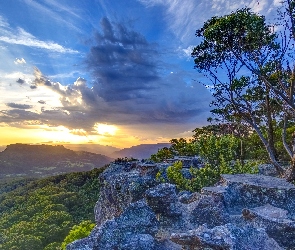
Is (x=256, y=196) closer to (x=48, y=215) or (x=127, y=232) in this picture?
(x=127, y=232)

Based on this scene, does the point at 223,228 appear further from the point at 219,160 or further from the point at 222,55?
the point at 222,55

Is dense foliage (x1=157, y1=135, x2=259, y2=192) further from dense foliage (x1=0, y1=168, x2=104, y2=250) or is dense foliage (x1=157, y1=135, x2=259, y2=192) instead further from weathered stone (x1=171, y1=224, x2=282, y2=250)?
dense foliage (x1=0, y1=168, x2=104, y2=250)

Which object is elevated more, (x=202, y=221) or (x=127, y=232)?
(x=202, y=221)

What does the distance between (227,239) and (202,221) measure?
2.61m

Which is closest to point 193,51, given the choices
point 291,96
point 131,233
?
point 291,96

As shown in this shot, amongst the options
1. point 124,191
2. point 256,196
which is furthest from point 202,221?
point 124,191

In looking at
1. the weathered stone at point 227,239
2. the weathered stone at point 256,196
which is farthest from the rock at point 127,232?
the weathered stone at point 256,196

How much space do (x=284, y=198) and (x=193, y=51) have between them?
45.2 ft

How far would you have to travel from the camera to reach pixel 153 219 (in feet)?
23.7

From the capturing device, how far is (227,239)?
5.04 meters

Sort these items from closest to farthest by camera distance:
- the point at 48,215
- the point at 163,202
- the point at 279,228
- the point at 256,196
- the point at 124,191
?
the point at 279,228 < the point at 163,202 < the point at 256,196 < the point at 124,191 < the point at 48,215

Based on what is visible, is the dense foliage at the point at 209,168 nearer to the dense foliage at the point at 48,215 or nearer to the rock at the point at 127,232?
the rock at the point at 127,232

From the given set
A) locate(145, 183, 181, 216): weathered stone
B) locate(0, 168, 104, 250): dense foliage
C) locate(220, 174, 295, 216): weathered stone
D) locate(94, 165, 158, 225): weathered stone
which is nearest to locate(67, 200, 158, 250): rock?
locate(145, 183, 181, 216): weathered stone

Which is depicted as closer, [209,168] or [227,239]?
[227,239]
